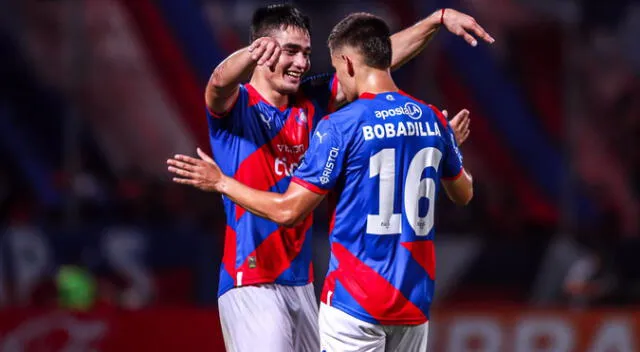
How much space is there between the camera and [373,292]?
5.20m

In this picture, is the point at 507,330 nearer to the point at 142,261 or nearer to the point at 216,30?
the point at 142,261

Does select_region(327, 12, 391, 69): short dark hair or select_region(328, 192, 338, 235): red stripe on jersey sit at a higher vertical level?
select_region(327, 12, 391, 69): short dark hair

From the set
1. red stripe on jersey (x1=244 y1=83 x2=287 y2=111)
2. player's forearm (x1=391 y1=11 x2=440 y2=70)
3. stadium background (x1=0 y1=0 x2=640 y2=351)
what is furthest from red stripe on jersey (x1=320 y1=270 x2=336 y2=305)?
stadium background (x1=0 y1=0 x2=640 y2=351)

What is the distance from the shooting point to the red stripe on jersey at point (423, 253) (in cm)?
525

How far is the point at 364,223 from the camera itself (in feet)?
17.0

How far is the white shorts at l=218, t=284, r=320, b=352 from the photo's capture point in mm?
5660

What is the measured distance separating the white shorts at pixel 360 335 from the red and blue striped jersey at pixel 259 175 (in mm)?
529

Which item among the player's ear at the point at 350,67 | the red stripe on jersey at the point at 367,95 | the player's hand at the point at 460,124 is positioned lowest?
the player's hand at the point at 460,124

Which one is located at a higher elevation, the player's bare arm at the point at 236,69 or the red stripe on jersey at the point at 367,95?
the player's bare arm at the point at 236,69

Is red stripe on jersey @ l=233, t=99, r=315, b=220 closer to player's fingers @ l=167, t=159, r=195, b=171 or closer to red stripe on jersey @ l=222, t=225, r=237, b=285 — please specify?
red stripe on jersey @ l=222, t=225, r=237, b=285

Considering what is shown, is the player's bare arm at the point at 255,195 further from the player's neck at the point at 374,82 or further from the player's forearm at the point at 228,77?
the player's neck at the point at 374,82

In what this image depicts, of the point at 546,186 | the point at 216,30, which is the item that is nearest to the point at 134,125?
the point at 216,30

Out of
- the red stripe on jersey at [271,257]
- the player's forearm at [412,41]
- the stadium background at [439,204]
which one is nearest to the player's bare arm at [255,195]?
the red stripe on jersey at [271,257]

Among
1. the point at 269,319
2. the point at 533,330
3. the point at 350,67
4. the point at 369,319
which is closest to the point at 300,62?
the point at 350,67
